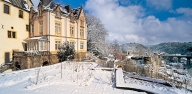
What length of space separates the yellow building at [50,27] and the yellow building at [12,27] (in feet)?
3.48

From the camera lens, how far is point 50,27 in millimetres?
17562

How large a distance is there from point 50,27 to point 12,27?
552 cm

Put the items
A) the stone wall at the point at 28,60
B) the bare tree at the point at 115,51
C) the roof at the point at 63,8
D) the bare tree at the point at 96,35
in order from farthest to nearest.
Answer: the bare tree at the point at 115,51 < the bare tree at the point at 96,35 < the roof at the point at 63,8 < the stone wall at the point at 28,60

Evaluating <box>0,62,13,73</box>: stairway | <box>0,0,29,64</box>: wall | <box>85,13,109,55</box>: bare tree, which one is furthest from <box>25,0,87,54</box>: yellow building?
<box>85,13,109,55</box>: bare tree

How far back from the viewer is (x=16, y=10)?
17.5 meters

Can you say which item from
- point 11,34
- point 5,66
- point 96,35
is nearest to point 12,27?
point 11,34

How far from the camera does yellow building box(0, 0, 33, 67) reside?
1546 cm

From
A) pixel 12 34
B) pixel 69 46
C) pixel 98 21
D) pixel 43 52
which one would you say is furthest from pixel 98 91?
pixel 98 21

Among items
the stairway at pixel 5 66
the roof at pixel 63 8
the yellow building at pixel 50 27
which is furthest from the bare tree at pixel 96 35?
the stairway at pixel 5 66

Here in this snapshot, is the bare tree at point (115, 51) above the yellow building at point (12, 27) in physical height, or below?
below

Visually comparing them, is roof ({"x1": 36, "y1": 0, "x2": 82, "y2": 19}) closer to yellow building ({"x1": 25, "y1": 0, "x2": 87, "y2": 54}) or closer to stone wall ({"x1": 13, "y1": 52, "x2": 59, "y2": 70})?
yellow building ({"x1": 25, "y1": 0, "x2": 87, "y2": 54})

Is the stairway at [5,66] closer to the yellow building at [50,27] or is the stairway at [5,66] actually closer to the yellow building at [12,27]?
the yellow building at [12,27]

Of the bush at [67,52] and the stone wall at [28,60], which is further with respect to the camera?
the bush at [67,52]

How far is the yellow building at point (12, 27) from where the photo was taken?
1546 centimetres
